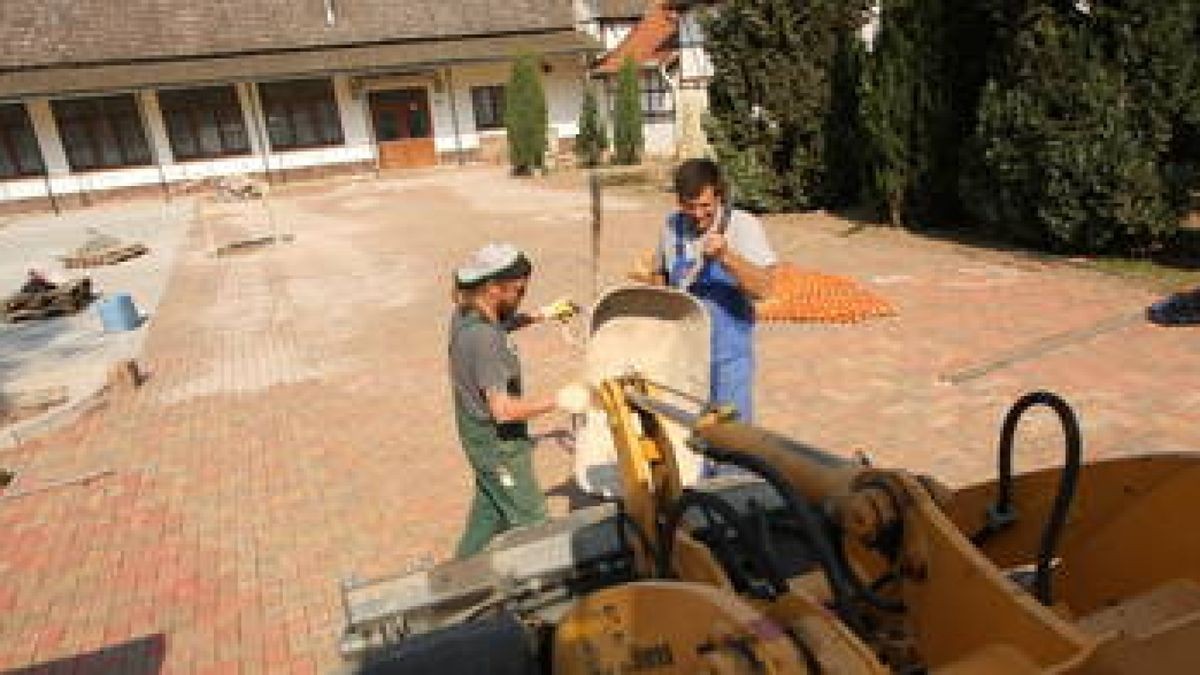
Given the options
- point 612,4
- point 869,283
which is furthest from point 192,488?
point 612,4

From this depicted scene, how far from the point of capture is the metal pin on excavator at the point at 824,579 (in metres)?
1.66

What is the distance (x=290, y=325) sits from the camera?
1158 centimetres

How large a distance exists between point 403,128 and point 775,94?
19.8m

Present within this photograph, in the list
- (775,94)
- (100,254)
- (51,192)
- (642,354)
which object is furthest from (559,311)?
(51,192)

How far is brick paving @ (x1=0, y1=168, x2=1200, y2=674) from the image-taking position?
16.6 feet

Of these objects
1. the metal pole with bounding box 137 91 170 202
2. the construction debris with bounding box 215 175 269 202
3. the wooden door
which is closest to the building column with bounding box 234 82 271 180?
the construction debris with bounding box 215 175 269 202

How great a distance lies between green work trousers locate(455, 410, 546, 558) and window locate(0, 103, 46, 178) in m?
30.4

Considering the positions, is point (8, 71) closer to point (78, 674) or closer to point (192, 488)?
point (192, 488)

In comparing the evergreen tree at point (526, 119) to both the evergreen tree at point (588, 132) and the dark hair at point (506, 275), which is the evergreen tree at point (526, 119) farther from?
the dark hair at point (506, 275)

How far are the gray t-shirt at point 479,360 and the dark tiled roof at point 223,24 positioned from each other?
102ft

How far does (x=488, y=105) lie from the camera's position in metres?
33.1

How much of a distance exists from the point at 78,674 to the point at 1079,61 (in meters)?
10.3

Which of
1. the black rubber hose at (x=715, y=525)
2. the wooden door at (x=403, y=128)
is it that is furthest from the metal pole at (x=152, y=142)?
the black rubber hose at (x=715, y=525)

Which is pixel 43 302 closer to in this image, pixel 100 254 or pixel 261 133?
pixel 100 254
